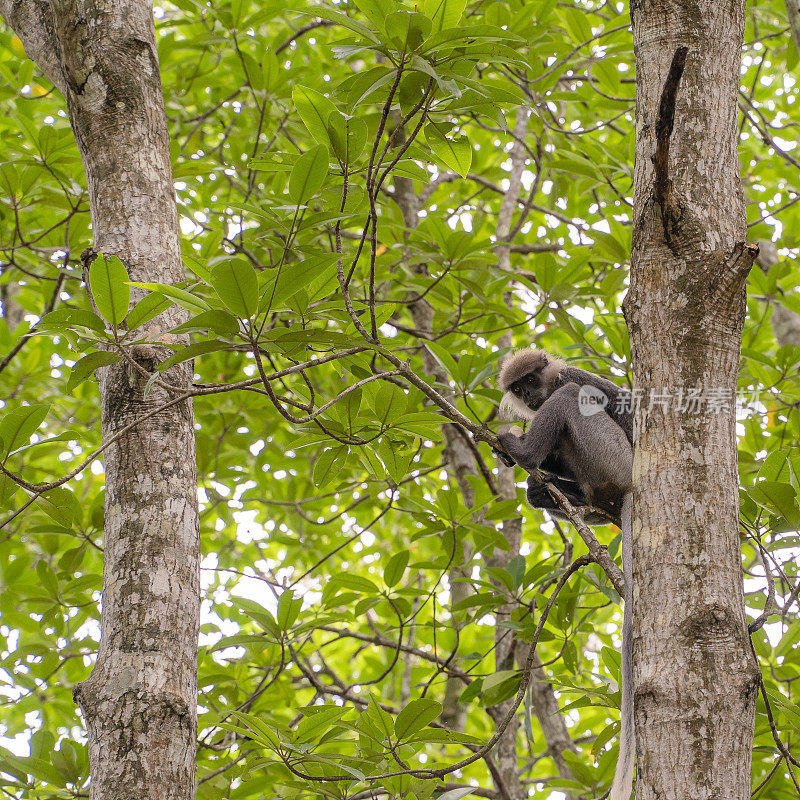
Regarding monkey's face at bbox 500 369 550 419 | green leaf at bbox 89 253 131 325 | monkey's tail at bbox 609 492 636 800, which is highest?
monkey's face at bbox 500 369 550 419

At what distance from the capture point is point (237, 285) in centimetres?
171

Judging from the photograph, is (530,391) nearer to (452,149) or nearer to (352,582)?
(352,582)

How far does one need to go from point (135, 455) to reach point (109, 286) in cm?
46

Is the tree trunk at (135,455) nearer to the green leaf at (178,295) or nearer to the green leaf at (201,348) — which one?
the green leaf at (201,348)

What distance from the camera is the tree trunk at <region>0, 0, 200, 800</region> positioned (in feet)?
6.11

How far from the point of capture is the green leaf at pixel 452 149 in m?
2.32

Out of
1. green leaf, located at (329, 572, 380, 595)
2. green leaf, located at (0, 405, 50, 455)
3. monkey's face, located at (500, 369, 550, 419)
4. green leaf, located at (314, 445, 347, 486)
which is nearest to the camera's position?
green leaf, located at (0, 405, 50, 455)

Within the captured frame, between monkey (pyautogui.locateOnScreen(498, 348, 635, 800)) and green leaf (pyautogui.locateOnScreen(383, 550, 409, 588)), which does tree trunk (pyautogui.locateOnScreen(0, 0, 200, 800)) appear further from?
monkey (pyautogui.locateOnScreen(498, 348, 635, 800))

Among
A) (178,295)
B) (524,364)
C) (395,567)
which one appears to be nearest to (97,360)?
(178,295)

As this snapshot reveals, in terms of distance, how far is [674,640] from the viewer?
149cm

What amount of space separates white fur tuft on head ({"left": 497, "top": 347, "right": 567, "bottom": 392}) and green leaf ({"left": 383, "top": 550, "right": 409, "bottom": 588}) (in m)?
1.14

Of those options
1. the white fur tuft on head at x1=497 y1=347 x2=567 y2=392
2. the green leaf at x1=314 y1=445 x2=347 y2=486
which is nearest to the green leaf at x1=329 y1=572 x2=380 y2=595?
the green leaf at x1=314 y1=445 x2=347 y2=486

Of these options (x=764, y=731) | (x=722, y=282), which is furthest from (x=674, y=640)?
(x=764, y=731)

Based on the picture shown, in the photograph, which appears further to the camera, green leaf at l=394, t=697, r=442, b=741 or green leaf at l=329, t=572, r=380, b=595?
green leaf at l=329, t=572, r=380, b=595
